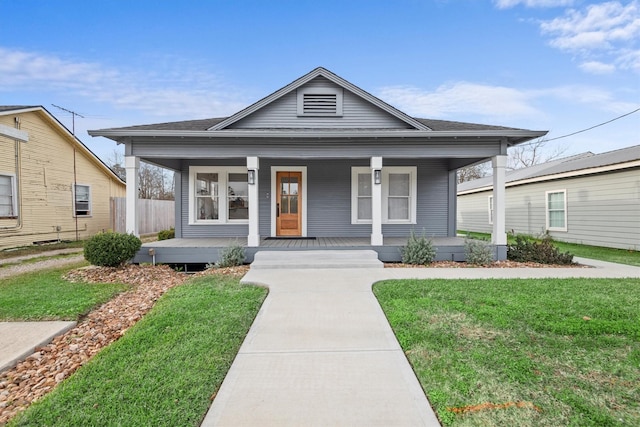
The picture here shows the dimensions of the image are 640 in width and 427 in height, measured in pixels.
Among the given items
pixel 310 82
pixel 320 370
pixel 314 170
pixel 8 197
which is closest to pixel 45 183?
pixel 8 197

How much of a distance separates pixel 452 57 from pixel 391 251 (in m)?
11.8

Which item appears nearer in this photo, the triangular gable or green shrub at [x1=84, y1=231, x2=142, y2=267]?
green shrub at [x1=84, y1=231, x2=142, y2=267]

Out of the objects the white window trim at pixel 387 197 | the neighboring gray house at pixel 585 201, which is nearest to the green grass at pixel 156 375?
the white window trim at pixel 387 197

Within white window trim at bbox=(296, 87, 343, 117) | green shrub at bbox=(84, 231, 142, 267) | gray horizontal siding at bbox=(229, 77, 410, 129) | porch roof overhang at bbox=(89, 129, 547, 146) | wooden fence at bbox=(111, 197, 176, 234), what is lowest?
green shrub at bbox=(84, 231, 142, 267)

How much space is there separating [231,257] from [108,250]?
257 centimetres

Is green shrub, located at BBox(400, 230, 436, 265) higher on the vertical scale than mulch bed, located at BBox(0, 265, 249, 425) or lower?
higher

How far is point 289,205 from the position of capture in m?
9.83

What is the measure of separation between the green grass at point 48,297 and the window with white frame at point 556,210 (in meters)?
15.2

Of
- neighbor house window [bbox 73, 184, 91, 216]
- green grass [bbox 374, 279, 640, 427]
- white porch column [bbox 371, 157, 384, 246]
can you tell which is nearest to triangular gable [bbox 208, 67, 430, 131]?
white porch column [bbox 371, 157, 384, 246]

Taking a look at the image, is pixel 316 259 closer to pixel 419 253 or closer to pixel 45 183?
pixel 419 253

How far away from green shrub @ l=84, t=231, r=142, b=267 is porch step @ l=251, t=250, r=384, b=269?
2856 mm

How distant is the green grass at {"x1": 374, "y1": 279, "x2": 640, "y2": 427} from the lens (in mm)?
2162

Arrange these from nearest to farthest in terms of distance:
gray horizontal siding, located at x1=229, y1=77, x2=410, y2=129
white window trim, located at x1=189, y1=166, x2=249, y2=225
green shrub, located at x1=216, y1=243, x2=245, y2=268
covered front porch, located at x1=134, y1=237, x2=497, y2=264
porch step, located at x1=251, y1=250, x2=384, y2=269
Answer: porch step, located at x1=251, y1=250, x2=384, y2=269
green shrub, located at x1=216, y1=243, x2=245, y2=268
covered front porch, located at x1=134, y1=237, x2=497, y2=264
gray horizontal siding, located at x1=229, y1=77, x2=410, y2=129
white window trim, located at x1=189, y1=166, x2=249, y2=225

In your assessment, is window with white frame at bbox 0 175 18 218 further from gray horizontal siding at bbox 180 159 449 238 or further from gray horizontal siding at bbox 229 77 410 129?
gray horizontal siding at bbox 229 77 410 129
